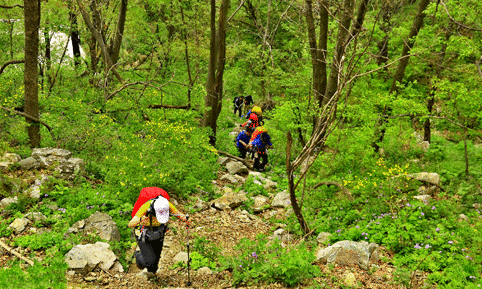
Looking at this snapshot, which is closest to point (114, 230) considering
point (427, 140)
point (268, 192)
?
point (268, 192)

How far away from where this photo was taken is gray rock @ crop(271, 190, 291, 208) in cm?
882

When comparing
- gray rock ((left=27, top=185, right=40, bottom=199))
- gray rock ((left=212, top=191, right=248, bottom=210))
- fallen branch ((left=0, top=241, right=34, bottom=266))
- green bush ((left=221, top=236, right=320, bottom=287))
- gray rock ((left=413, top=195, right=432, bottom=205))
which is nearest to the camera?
green bush ((left=221, top=236, right=320, bottom=287))

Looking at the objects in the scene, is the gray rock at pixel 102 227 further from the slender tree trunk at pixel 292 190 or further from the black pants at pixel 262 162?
the black pants at pixel 262 162

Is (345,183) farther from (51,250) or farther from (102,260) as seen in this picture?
(51,250)

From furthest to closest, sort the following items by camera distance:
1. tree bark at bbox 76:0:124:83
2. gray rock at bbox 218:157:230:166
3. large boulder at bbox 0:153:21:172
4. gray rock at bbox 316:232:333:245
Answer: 1. tree bark at bbox 76:0:124:83
2. gray rock at bbox 218:157:230:166
3. large boulder at bbox 0:153:21:172
4. gray rock at bbox 316:232:333:245

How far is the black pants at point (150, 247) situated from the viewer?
513 cm

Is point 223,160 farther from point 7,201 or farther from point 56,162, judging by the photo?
point 7,201

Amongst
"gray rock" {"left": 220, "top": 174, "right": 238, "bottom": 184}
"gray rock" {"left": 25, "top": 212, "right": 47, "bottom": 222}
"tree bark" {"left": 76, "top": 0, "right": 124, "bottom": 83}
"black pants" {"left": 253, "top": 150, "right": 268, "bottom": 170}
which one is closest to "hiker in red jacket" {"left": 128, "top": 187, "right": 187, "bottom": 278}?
"gray rock" {"left": 25, "top": 212, "right": 47, "bottom": 222}

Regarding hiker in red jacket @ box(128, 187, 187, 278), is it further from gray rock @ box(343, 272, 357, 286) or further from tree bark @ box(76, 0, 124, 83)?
tree bark @ box(76, 0, 124, 83)

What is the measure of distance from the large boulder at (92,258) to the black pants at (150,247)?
503 millimetres

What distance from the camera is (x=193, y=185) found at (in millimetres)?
8680

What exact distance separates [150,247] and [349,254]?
3119 mm

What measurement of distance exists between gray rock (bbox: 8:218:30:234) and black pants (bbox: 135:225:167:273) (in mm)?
2099

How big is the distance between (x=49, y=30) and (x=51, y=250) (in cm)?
1023
